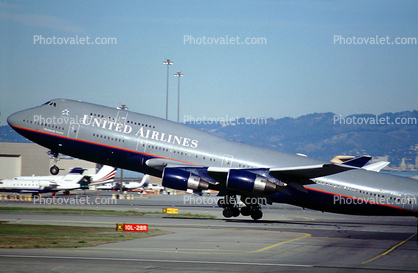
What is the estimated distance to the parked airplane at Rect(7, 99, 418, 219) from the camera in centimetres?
3481

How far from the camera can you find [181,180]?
33.1m

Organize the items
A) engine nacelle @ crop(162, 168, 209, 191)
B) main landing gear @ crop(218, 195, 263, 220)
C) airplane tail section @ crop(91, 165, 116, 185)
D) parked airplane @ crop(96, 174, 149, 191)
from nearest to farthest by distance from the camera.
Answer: engine nacelle @ crop(162, 168, 209, 191) → main landing gear @ crop(218, 195, 263, 220) → airplane tail section @ crop(91, 165, 116, 185) → parked airplane @ crop(96, 174, 149, 191)

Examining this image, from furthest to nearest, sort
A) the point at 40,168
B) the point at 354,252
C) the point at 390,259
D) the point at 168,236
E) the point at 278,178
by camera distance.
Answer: the point at 40,168 → the point at 278,178 → the point at 168,236 → the point at 354,252 → the point at 390,259

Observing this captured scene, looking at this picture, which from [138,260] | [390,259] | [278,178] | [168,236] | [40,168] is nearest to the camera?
[138,260]

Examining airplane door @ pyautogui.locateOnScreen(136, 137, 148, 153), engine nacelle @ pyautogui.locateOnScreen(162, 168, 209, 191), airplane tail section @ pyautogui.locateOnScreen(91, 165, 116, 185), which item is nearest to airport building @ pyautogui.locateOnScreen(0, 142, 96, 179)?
airplane tail section @ pyautogui.locateOnScreen(91, 165, 116, 185)

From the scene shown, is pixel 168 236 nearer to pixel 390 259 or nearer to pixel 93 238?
Answer: pixel 93 238

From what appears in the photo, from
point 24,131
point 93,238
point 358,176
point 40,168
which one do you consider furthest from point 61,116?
point 40,168

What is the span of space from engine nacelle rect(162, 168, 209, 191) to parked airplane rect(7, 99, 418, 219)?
0.21 m

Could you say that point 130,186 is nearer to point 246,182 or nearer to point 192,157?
point 192,157

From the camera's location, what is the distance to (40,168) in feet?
384

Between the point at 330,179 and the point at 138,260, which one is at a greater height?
the point at 330,179

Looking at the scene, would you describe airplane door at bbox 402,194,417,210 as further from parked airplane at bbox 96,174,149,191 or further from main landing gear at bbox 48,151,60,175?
parked airplane at bbox 96,174,149,191

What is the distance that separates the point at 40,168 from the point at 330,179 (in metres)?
99.4

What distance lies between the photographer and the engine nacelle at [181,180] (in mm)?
33094
